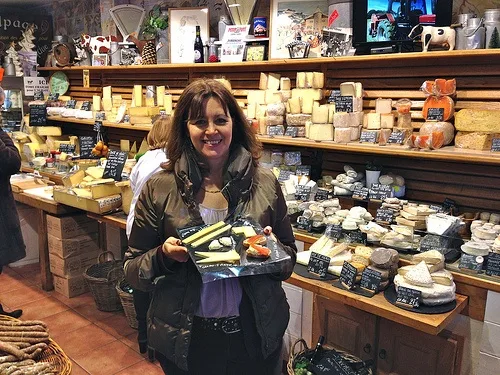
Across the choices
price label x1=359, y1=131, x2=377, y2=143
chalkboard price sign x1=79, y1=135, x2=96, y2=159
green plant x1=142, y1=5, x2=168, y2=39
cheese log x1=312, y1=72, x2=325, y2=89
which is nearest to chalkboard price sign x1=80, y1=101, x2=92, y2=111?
chalkboard price sign x1=79, y1=135, x2=96, y2=159

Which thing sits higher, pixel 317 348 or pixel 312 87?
pixel 312 87

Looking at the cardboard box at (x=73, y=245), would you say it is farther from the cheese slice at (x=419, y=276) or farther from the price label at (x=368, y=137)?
the cheese slice at (x=419, y=276)

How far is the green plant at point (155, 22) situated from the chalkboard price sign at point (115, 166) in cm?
123

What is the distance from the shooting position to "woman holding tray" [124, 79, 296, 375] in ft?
5.72

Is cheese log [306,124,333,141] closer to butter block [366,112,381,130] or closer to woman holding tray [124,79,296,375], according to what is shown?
butter block [366,112,381,130]

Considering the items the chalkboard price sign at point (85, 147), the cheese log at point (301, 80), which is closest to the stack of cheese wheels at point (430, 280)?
the cheese log at point (301, 80)

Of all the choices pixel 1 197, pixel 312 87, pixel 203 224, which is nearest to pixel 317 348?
pixel 203 224

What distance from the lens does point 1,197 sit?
11.4 feet

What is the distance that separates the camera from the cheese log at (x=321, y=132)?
322cm

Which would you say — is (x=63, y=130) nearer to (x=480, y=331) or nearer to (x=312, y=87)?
(x=312, y=87)

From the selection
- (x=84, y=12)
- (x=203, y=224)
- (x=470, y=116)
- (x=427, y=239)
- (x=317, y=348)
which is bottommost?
(x=317, y=348)

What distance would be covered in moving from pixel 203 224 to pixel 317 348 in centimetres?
123

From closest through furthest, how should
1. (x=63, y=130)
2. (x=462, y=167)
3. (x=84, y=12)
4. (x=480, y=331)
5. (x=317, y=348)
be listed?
(x=480, y=331) < (x=317, y=348) < (x=462, y=167) < (x=84, y=12) < (x=63, y=130)

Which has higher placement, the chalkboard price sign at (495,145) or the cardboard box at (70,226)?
the chalkboard price sign at (495,145)
